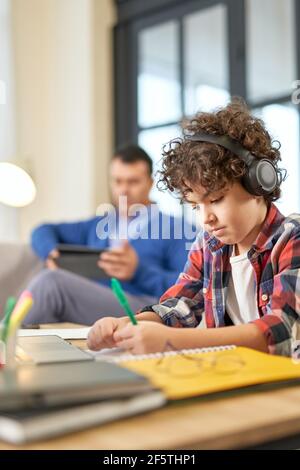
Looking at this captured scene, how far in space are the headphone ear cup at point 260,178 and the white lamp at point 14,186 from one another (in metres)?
0.57

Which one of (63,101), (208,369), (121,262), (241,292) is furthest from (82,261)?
(63,101)

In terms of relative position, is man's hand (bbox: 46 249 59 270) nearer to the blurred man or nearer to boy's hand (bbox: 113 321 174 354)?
the blurred man

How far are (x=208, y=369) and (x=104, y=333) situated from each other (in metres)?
0.20

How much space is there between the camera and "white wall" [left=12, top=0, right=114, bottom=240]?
3.11 m

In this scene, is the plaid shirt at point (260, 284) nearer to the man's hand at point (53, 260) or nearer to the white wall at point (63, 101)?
the man's hand at point (53, 260)

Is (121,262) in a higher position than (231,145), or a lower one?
lower

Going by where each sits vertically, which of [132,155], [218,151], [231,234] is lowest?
[231,234]

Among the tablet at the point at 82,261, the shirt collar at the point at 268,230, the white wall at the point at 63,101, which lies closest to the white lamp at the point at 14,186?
the tablet at the point at 82,261

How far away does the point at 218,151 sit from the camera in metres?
0.77

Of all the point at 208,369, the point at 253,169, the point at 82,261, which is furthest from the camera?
the point at 82,261

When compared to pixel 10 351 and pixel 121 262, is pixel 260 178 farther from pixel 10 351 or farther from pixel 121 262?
pixel 121 262

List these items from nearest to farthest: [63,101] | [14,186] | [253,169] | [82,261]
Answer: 1. [253,169]
2. [14,186]
3. [82,261]
4. [63,101]

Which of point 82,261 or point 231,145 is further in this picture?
point 82,261
